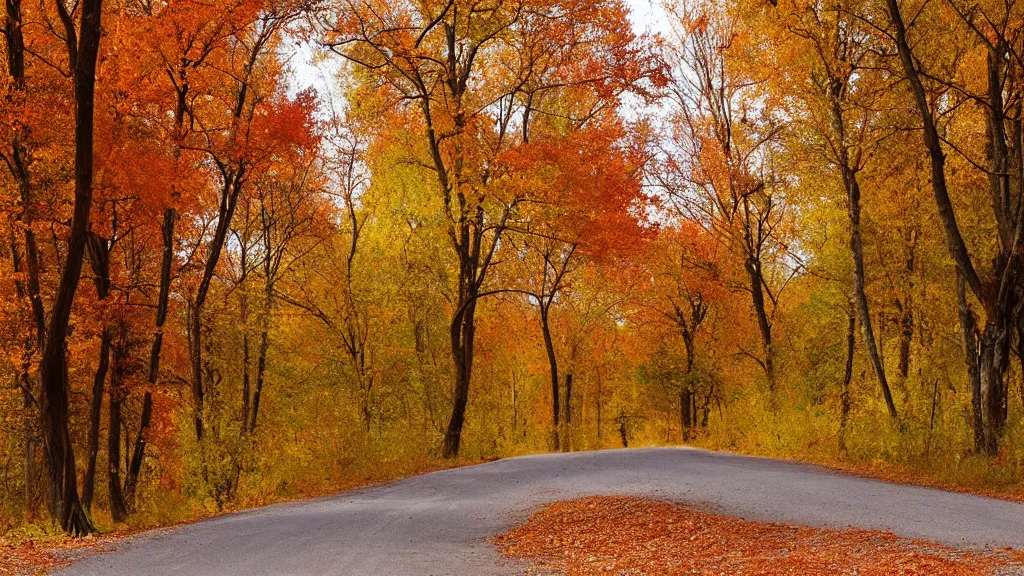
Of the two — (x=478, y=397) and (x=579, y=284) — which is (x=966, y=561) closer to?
(x=579, y=284)

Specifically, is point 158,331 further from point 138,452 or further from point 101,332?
point 138,452

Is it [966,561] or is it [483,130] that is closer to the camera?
[966,561]

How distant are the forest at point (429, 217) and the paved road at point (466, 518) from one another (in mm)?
2634

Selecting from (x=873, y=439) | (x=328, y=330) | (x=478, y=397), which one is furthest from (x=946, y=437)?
(x=478, y=397)

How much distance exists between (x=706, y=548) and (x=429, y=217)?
19.2 metres

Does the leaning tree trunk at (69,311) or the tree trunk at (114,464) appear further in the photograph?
the tree trunk at (114,464)

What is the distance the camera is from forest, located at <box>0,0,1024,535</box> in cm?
1470

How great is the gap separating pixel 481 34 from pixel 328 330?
14653 millimetres

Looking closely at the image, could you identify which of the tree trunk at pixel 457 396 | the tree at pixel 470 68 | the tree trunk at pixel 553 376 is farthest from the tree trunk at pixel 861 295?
the tree trunk at pixel 553 376

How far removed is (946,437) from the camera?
15680 millimetres

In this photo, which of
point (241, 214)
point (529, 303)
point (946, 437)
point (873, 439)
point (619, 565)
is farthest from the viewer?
point (529, 303)

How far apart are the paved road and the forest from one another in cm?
263

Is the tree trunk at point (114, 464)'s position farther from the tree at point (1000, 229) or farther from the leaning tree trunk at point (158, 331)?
the tree at point (1000, 229)

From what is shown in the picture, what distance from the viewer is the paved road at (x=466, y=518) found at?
25.8 feet
